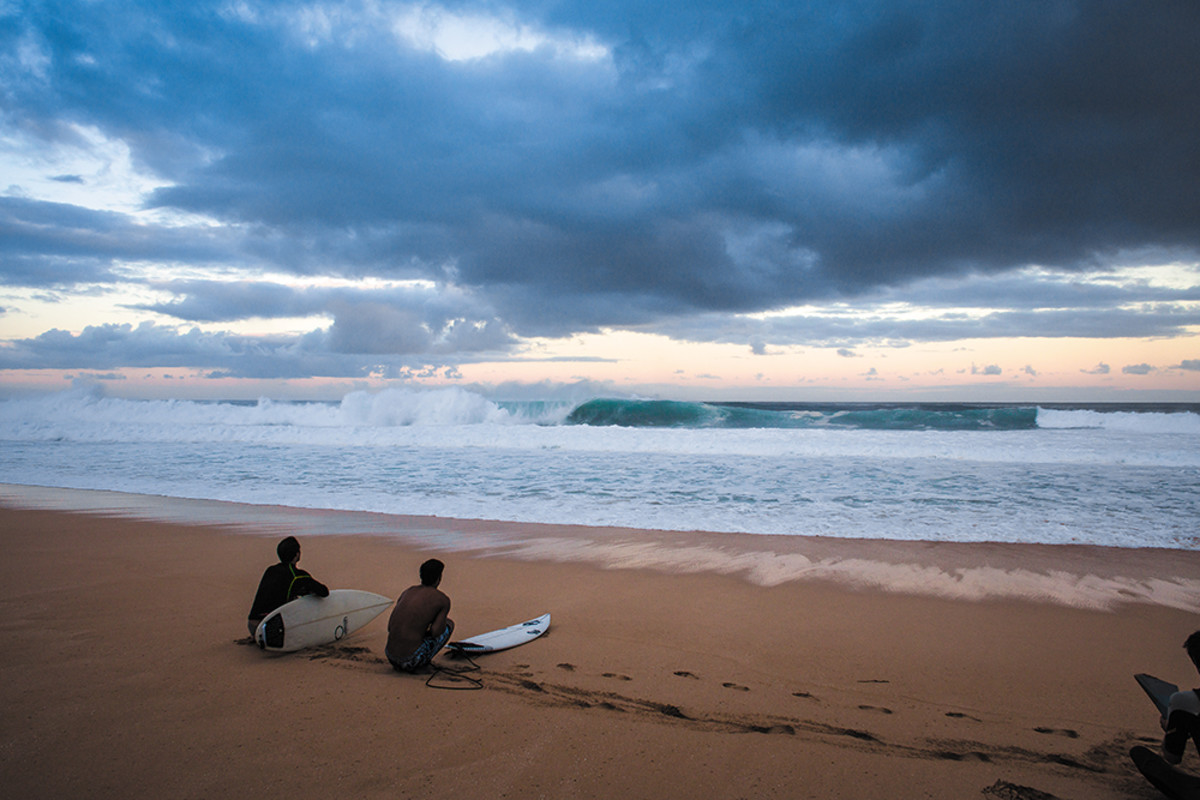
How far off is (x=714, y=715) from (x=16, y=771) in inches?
142

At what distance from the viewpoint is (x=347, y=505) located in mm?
10867

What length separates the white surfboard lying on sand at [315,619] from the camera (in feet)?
13.6

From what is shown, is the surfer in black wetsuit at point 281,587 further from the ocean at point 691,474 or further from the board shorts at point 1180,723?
the ocean at point 691,474

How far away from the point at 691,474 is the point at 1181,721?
11.8 m

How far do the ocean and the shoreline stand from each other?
1.88ft

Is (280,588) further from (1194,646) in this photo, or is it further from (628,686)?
(1194,646)

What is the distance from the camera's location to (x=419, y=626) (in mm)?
3971

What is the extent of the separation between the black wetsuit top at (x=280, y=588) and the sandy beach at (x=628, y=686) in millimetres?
358

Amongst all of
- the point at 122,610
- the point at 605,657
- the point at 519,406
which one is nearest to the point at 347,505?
the point at 122,610

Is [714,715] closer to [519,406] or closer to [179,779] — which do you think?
[179,779]

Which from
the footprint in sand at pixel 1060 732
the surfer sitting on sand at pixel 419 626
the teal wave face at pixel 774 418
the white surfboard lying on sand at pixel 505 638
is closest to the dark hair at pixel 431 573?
the surfer sitting on sand at pixel 419 626

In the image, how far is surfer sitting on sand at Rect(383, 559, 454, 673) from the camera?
3.91 m

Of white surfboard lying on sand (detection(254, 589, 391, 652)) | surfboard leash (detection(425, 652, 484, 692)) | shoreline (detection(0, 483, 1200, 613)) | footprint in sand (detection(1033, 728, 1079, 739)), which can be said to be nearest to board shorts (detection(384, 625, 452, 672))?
surfboard leash (detection(425, 652, 484, 692))

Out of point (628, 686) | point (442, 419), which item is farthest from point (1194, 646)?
point (442, 419)
